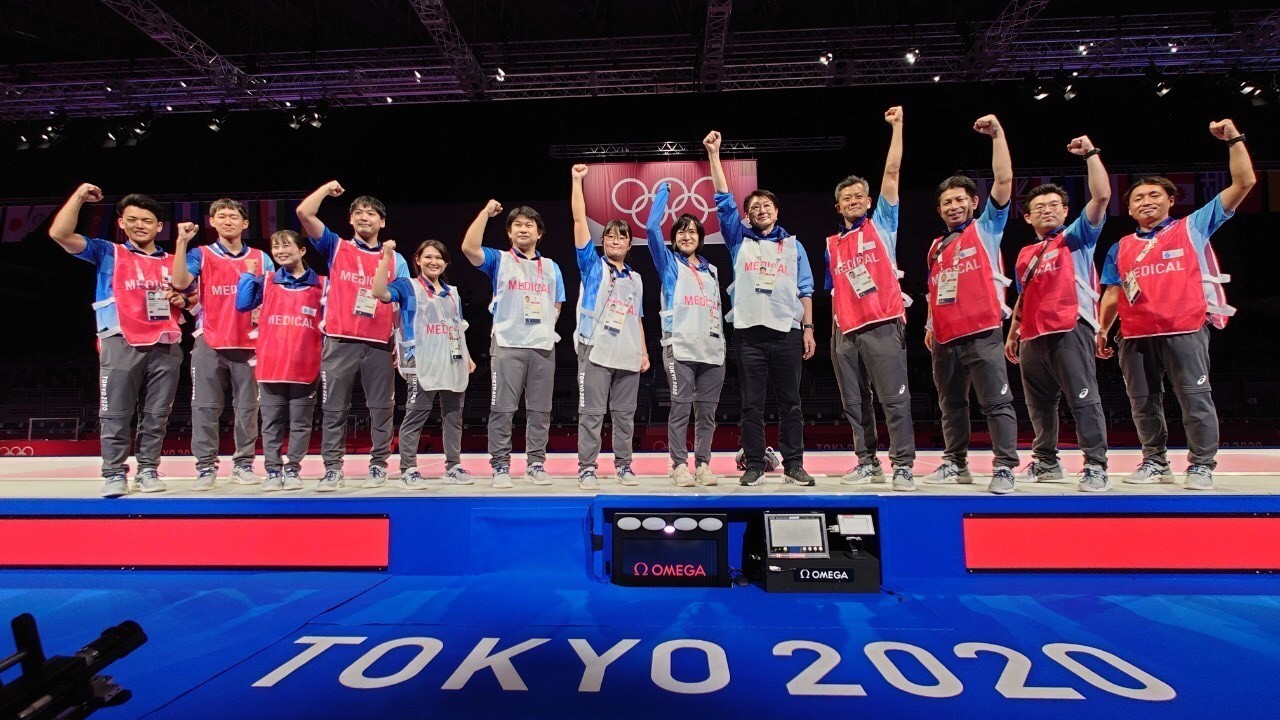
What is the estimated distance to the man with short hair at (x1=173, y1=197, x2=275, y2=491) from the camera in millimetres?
3549

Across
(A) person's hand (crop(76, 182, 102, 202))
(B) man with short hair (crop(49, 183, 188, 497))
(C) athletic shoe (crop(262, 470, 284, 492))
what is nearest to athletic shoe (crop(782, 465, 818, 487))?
(C) athletic shoe (crop(262, 470, 284, 492))

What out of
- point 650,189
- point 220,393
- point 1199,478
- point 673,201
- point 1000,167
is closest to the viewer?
point 1199,478

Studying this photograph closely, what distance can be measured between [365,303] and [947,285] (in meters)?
3.34

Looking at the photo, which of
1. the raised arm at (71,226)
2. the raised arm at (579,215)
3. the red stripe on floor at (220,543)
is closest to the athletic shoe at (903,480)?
the raised arm at (579,215)

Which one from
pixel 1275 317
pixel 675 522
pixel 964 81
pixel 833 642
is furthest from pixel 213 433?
pixel 1275 317

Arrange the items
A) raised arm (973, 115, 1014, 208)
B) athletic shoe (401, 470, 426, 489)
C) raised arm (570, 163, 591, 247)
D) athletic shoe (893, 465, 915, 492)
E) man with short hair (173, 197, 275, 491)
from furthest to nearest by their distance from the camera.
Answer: man with short hair (173, 197, 275, 491) < raised arm (570, 163, 591, 247) < athletic shoe (401, 470, 426, 489) < raised arm (973, 115, 1014, 208) < athletic shoe (893, 465, 915, 492)

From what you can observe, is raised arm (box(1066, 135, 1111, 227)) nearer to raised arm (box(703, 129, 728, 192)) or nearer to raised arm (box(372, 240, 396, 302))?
raised arm (box(703, 129, 728, 192))

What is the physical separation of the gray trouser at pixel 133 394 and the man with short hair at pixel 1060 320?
4801mm

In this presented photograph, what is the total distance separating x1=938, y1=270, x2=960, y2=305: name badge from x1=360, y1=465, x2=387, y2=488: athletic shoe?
11.0ft

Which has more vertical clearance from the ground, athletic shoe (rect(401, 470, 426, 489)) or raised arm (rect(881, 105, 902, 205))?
raised arm (rect(881, 105, 902, 205))

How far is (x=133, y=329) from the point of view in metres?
3.33

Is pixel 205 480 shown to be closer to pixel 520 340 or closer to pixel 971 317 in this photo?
pixel 520 340

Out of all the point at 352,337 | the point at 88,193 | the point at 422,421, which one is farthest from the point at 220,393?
the point at 88,193

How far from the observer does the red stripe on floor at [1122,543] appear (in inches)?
102
